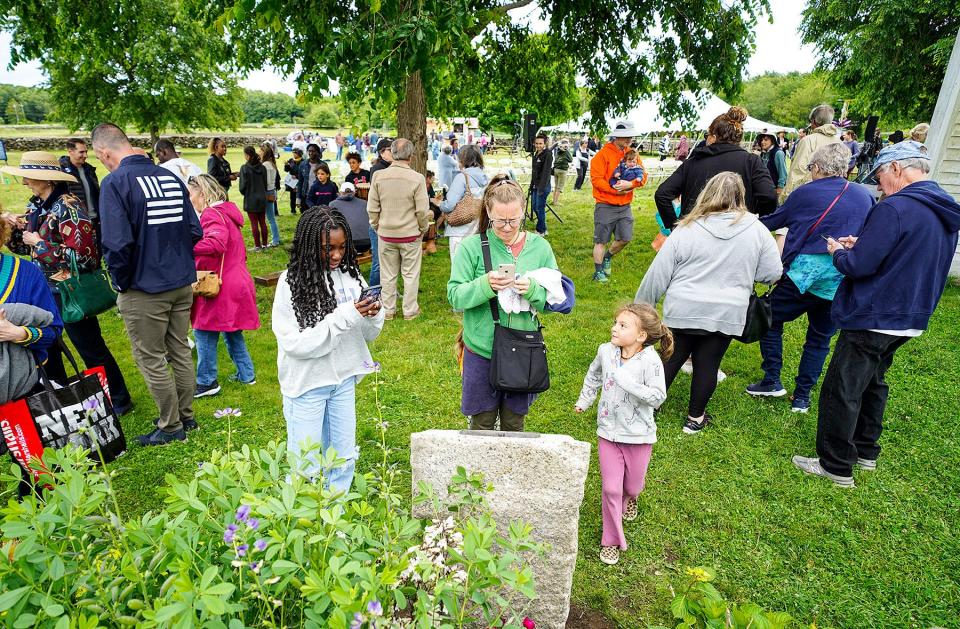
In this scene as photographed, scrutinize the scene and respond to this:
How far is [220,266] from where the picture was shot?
15.5 feet

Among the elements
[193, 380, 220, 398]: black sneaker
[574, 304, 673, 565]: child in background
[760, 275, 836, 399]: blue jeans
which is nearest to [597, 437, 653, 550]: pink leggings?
[574, 304, 673, 565]: child in background

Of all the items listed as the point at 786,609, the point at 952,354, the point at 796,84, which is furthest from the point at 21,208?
the point at 796,84

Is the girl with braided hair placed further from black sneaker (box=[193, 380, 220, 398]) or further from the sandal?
black sneaker (box=[193, 380, 220, 398])

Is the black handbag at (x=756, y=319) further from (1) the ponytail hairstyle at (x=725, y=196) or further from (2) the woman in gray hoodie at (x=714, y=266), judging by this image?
(1) the ponytail hairstyle at (x=725, y=196)

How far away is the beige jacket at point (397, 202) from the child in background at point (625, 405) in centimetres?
367

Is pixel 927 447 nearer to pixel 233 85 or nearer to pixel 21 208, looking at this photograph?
pixel 21 208

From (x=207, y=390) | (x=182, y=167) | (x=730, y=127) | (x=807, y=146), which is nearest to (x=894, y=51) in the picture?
(x=807, y=146)

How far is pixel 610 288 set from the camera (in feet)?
26.0

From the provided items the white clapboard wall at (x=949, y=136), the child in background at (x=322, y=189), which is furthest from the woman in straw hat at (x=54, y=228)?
the white clapboard wall at (x=949, y=136)

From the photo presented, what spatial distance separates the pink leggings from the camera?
320 cm

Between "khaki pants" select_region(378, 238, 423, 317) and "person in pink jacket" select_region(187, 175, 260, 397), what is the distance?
2004 mm

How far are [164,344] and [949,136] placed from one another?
33.7 ft

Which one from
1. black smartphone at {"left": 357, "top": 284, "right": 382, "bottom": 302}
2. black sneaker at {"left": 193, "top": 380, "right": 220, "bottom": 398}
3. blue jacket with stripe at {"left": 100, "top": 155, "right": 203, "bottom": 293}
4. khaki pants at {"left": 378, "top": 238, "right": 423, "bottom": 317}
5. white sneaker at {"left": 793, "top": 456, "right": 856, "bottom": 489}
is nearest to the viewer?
black smartphone at {"left": 357, "top": 284, "right": 382, "bottom": 302}

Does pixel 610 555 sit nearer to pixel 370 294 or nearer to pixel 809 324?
pixel 370 294
